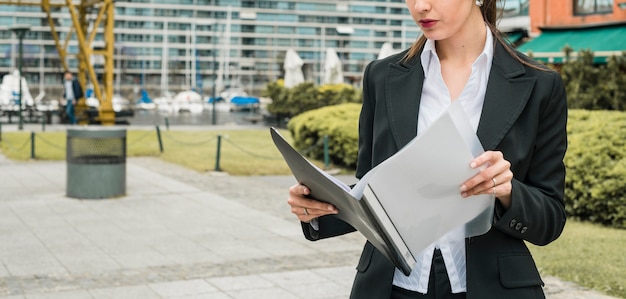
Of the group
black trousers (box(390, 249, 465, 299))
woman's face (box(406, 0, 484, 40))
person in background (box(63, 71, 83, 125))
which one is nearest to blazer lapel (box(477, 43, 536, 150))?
woman's face (box(406, 0, 484, 40))

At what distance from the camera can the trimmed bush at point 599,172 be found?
926 centimetres

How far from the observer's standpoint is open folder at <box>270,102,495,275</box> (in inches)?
68.4

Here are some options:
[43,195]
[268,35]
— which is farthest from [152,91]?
[43,195]

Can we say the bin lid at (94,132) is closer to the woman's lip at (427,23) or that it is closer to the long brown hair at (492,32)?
the long brown hair at (492,32)

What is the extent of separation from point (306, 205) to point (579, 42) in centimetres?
2061

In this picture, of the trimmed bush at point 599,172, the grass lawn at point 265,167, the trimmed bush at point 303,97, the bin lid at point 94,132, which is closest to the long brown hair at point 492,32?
the grass lawn at point 265,167

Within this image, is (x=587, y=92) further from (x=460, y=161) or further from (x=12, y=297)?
(x=460, y=161)

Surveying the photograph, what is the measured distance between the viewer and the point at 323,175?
182 cm

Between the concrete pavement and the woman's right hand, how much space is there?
4.44 meters

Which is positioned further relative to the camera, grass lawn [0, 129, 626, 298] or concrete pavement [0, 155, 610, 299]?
grass lawn [0, 129, 626, 298]

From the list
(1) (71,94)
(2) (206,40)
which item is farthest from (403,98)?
(2) (206,40)

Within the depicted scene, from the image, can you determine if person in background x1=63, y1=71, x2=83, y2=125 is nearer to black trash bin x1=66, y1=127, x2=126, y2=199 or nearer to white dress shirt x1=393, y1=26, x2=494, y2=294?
black trash bin x1=66, y1=127, x2=126, y2=199

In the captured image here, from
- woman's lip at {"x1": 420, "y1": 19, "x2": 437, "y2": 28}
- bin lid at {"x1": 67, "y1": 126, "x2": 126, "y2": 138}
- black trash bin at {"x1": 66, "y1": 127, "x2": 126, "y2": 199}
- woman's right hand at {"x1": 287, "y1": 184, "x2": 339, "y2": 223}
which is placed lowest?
black trash bin at {"x1": 66, "y1": 127, "x2": 126, "y2": 199}

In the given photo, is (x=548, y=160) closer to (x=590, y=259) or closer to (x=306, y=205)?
(x=306, y=205)
